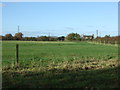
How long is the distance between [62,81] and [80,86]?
34.5 inches

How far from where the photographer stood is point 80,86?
21.4 ft

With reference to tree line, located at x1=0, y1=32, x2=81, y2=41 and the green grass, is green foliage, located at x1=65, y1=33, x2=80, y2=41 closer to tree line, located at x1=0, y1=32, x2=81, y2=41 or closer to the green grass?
tree line, located at x1=0, y1=32, x2=81, y2=41

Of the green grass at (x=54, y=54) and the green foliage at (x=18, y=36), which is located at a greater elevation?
the green foliage at (x=18, y=36)

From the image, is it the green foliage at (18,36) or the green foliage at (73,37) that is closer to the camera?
the green foliage at (18,36)

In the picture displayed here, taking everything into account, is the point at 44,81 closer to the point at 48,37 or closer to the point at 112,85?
the point at 112,85

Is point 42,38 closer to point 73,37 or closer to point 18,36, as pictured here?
point 18,36

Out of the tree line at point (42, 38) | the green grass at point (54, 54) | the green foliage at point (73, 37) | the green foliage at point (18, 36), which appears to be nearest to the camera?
the green grass at point (54, 54)

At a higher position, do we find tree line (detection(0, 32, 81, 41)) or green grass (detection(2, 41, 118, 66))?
tree line (detection(0, 32, 81, 41))

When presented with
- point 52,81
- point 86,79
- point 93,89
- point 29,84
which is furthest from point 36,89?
point 86,79

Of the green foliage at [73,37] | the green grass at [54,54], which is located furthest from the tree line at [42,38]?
the green grass at [54,54]

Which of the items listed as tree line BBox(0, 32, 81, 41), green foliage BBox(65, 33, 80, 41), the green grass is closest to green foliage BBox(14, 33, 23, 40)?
tree line BBox(0, 32, 81, 41)

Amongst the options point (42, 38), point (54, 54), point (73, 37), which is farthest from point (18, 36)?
point (54, 54)

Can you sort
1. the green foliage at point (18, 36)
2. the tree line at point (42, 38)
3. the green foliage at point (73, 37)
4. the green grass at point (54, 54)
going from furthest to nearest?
1. the green foliage at point (73, 37)
2. the green foliage at point (18, 36)
3. the tree line at point (42, 38)
4. the green grass at point (54, 54)

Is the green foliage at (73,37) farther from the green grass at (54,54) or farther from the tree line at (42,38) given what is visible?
the green grass at (54,54)
